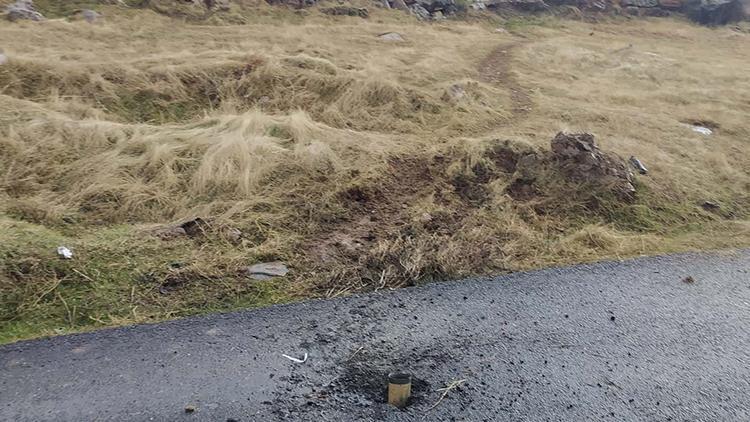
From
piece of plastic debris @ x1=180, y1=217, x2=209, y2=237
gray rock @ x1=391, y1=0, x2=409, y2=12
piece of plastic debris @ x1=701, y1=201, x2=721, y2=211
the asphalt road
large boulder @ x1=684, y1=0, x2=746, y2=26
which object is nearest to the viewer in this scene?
the asphalt road

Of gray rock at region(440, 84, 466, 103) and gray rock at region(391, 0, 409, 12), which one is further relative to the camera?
gray rock at region(391, 0, 409, 12)

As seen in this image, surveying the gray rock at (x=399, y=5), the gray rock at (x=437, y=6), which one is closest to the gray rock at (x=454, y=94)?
the gray rock at (x=399, y=5)

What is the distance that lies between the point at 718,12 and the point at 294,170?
2182 centimetres

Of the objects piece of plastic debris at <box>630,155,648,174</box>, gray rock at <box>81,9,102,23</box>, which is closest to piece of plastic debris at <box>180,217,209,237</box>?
piece of plastic debris at <box>630,155,648,174</box>

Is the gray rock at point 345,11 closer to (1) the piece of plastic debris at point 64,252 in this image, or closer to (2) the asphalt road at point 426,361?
(1) the piece of plastic debris at point 64,252

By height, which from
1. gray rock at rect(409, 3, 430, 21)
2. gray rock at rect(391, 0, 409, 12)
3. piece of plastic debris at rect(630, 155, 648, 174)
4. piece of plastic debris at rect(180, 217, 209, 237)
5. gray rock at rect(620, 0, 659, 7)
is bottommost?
piece of plastic debris at rect(180, 217, 209, 237)

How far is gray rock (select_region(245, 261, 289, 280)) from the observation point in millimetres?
4391

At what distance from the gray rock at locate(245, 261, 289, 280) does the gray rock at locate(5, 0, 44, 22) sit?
10223 mm

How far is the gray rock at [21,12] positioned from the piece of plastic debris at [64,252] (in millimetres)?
9553

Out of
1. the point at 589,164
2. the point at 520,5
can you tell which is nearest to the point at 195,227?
the point at 589,164

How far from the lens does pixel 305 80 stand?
917 cm

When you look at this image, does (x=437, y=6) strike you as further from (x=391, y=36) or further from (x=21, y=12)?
(x=21, y=12)

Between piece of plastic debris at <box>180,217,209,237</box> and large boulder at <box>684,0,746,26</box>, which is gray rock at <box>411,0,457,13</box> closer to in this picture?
large boulder at <box>684,0,746,26</box>

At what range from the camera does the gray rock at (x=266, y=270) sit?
14.4ft
